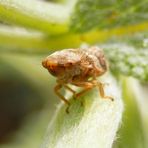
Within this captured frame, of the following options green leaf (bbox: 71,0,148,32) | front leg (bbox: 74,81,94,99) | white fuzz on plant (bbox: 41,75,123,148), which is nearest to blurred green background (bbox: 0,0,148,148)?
green leaf (bbox: 71,0,148,32)

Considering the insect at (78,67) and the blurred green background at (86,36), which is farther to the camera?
the blurred green background at (86,36)

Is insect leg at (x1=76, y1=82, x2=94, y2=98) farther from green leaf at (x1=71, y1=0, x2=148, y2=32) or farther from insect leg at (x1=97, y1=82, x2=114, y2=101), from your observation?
green leaf at (x1=71, y1=0, x2=148, y2=32)

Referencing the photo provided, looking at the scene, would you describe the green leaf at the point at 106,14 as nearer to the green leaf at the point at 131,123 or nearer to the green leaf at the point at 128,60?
the green leaf at the point at 128,60

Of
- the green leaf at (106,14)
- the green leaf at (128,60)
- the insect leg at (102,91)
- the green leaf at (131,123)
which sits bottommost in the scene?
the green leaf at (131,123)

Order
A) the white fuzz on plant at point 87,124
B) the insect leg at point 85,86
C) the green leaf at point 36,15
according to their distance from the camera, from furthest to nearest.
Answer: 1. the insect leg at point 85,86
2. the green leaf at point 36,15
3. the white fuzz on plant at point 87,124

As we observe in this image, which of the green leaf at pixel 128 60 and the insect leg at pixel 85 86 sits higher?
the green leaf at pixel 128 60

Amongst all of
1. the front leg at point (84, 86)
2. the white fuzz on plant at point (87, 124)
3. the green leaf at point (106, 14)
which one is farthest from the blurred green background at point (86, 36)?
the front leg at point (84, 86)

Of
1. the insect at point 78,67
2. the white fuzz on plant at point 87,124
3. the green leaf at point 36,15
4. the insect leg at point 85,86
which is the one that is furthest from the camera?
the insect leg at point 85,86

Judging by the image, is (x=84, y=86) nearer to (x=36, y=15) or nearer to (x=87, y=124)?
(x=87, y=124)

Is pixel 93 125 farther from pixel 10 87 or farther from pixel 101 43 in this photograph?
pixel 10 87
